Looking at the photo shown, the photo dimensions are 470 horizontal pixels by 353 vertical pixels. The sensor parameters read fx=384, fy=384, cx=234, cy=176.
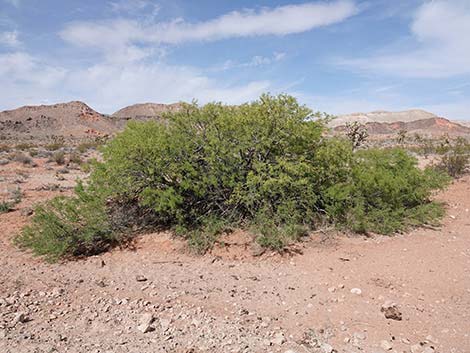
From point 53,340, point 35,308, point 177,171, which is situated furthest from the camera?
point 177,171

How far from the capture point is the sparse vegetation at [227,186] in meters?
8.02

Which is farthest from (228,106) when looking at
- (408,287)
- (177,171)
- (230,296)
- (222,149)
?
(408,287)

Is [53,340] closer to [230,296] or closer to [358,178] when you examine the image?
[230,296]

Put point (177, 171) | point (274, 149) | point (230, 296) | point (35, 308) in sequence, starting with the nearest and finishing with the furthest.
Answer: point (35, 308)
point (230, 296)
point (177, 171)
point (274, 149)

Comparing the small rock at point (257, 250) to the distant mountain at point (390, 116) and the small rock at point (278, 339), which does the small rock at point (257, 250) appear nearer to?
the small rock at point (278, 339)

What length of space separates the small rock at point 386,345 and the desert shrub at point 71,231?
18.0 feet

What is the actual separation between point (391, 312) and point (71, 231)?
600cm

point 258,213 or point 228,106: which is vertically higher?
point 228,106

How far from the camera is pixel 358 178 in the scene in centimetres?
931

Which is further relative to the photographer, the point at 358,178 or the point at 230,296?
the point at 358,178

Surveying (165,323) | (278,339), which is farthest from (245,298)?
(165,323)

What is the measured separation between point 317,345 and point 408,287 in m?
2.43

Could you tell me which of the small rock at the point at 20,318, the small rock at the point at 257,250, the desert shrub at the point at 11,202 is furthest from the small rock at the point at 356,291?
the desert shrub at the point at 11,202

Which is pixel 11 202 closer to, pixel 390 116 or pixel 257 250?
pixel 257 250
